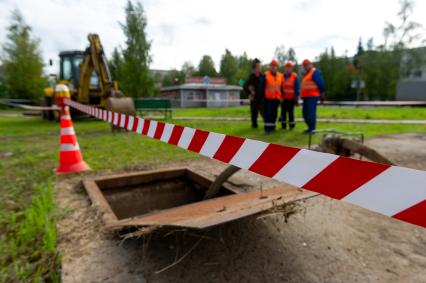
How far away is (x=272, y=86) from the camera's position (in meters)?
8.12

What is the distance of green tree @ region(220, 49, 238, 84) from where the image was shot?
2731 inches

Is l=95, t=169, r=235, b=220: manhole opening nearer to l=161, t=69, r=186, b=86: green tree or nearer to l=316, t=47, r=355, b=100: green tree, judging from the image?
l=316, t=47, r=355, b=100: green tree

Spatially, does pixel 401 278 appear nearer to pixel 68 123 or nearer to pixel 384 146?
pixel 68 123

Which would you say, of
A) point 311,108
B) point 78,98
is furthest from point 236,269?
point 78,98

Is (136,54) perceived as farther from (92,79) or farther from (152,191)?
(152,191)

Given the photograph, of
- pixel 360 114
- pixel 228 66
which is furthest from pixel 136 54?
pixel 228 66

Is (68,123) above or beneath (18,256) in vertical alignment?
above

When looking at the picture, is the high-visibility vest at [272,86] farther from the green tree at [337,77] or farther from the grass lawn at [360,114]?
the green tree at [337,77]

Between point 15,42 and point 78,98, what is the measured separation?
94.4ft

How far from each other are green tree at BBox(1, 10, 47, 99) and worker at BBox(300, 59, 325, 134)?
3507cm

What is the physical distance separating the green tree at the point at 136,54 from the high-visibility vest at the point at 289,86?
25.2 m

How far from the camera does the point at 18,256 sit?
7.55ft

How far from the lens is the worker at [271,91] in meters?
8.10

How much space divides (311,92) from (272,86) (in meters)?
1.08
